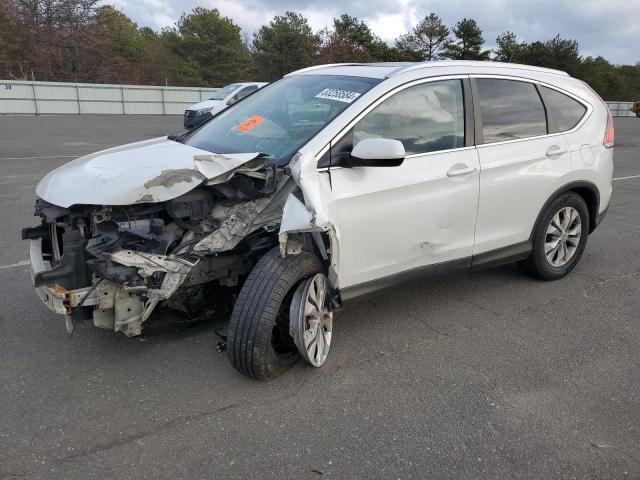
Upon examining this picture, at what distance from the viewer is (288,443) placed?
2.64 meters

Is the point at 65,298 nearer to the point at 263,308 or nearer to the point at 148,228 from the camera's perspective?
the point at 148,228

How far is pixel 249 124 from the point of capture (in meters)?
3.91

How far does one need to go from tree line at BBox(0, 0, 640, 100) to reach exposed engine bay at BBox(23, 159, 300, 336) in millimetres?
35770

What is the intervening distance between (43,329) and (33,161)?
8.67 metres

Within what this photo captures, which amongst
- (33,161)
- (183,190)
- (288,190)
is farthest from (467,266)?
(33,161)

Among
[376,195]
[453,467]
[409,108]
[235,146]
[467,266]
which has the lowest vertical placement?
[453,467]

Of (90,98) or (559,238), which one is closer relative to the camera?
(559,238)

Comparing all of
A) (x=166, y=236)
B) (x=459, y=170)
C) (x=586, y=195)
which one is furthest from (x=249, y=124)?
(x=586, y=195)

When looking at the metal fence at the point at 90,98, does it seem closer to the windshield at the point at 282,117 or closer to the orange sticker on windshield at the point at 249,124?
the windshield at the point at 282,117

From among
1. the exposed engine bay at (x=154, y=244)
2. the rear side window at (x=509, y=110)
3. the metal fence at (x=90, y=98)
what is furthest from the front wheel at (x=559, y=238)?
the metal fence at (x=90, y=98)

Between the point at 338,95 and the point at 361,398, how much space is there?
192cm

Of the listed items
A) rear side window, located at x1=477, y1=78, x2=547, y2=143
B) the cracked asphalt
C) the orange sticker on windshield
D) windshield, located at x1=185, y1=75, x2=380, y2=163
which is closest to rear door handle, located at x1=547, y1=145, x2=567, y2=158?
rear side window, located at x1=477, y1=78, x2=547, y2=143

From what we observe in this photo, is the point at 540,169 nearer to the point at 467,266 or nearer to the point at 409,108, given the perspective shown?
the point at 467,266

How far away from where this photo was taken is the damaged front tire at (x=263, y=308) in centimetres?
293
